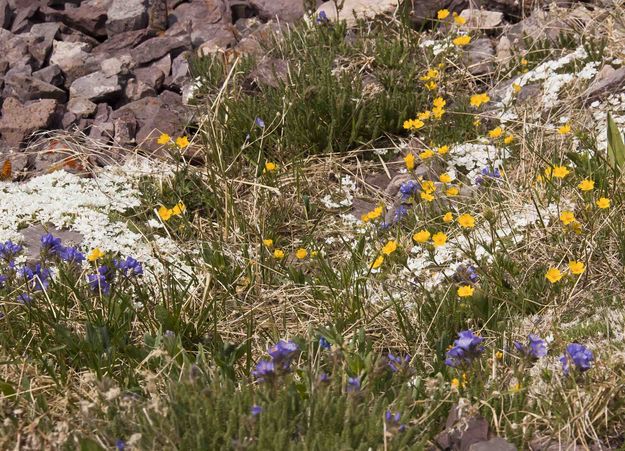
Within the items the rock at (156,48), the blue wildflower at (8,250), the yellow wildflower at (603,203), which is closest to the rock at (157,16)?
the rock at (156,48)

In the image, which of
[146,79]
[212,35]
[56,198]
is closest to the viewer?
[56,198]

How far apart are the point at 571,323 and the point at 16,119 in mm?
3579

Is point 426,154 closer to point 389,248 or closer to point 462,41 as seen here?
point 389,248

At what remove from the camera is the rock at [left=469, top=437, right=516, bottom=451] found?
2.73 meters

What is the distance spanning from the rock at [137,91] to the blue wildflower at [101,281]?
242 cm

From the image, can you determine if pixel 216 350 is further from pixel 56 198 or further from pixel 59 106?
pixel 59 106

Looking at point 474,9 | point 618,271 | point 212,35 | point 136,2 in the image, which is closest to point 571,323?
point 618,271

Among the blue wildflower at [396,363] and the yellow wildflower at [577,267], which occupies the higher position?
the blue wildflower at [396,363]

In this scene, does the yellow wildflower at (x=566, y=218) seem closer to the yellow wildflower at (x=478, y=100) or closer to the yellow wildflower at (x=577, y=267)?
the yellow wildflower at (x=577, y=267)

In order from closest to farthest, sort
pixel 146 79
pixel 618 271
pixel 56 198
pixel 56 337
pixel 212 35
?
pixel 56 337 → pixel 618 271 → pixel 56 198 → pixel 146 79 → pixel 212 35

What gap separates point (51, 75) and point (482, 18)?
2.82 metres

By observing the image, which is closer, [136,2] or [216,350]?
[216,350]

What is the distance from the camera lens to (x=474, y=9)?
614 cm

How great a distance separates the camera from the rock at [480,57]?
18.6 ft
